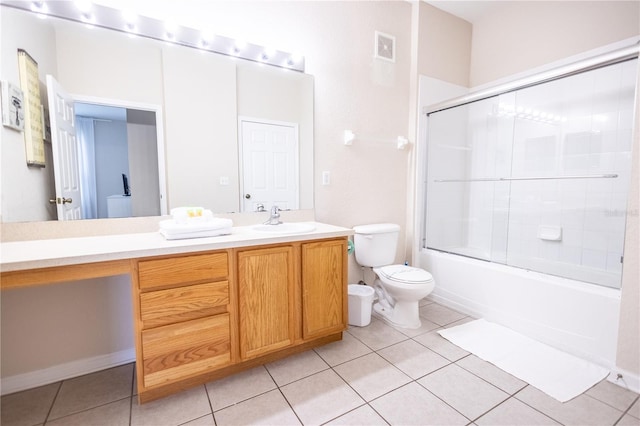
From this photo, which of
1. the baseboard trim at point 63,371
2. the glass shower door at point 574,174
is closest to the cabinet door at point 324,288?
the baseboard trim at point 63,371

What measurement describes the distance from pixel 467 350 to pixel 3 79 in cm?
300

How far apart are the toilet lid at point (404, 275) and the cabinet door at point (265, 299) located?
85 centimetres

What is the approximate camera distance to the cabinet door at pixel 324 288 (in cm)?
181

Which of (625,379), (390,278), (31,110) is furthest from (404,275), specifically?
(31,110)

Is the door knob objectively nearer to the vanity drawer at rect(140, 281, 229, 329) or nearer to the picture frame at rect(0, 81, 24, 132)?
the picture frame at rect(0, 81, 24, 132)

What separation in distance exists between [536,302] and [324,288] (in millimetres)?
1500

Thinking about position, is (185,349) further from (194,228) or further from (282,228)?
(282,228)

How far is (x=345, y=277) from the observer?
197 centimetres

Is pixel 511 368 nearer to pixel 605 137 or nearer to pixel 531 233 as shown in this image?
pixel 531 233

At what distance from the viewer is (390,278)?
221 centimetres

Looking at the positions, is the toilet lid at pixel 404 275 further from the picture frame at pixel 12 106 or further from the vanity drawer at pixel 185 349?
the picture frame at pixel 12 106

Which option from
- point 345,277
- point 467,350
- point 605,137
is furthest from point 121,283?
point 605,137

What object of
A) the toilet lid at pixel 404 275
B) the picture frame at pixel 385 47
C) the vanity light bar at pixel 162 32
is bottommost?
the toilet lid at pixel 404 275

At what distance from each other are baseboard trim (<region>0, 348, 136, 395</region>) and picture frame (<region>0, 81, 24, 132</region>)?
4.30 ft
